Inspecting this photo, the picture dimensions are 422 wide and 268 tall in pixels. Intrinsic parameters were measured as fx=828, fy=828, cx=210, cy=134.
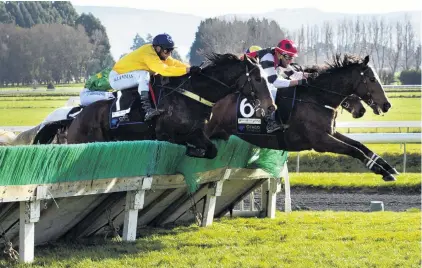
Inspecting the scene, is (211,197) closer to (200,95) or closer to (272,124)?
(200,95)

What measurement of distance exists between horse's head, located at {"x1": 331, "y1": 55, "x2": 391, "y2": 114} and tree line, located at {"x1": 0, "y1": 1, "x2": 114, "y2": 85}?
13.8 m

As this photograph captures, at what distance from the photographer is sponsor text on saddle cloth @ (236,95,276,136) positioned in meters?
8.53

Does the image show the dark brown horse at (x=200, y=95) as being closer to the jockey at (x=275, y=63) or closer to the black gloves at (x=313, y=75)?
the jockey at (x=275, y=63)

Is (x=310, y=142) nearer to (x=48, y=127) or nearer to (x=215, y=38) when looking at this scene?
(x=48, y=127)

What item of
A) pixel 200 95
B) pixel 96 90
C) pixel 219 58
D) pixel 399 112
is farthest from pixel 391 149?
pixel 399 112

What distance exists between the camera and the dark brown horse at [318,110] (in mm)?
8507

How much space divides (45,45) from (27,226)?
18.0m

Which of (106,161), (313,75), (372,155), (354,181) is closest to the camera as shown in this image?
(106,161)

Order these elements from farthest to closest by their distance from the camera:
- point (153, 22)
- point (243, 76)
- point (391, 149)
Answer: point (153, 22) → point (391, 149) → point (243, 76)

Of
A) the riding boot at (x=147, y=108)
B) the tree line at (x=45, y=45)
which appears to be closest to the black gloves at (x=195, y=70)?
the riding boot at (x=147, y=108)

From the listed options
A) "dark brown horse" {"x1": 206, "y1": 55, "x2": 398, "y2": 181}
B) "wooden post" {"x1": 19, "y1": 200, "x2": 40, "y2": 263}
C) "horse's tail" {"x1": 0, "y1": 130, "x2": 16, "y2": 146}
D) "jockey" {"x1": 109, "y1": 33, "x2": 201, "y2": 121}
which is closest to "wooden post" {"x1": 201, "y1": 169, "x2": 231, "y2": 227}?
"dark brown horse" {"x1": 206, "y1": 55, "x2": 398, "y2": 181}

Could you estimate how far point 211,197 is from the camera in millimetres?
7805

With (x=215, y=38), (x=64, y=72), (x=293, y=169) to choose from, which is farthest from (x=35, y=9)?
(x=293, y=169)

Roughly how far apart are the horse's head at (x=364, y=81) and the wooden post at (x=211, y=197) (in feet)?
5.97
